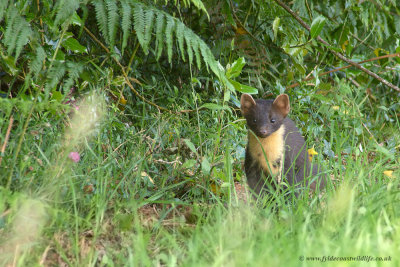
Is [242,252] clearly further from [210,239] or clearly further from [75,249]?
[75,249]

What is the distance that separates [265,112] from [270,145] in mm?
263

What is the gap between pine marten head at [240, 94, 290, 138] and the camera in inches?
174

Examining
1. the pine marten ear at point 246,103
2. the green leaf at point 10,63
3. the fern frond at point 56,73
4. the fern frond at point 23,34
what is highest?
the fern frond at point 23,34

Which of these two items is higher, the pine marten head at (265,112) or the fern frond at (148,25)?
the fern frond at (148,25)

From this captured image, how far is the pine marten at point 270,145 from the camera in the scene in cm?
437

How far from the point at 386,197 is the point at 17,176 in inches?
74.6

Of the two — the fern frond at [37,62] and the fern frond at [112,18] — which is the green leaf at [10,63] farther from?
the fern frond at [112,18]

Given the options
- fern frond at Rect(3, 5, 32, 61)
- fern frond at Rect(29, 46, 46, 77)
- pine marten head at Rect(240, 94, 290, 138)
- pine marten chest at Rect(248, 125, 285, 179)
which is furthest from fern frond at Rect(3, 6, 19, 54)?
pine marten chest at Rect(248, 125, 285, 179)

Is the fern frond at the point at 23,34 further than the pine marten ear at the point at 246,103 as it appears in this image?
No

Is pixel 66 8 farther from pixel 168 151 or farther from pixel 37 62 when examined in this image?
pixel 168 151

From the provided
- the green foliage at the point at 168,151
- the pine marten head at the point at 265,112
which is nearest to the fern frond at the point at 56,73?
the green foliage at the point at 168,151

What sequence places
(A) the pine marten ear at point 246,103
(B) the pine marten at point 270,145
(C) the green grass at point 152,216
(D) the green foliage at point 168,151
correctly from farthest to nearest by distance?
(A) the pine marten ear at point 246,103 → (B) the pine marten at point 270,145 → (D) the green foliage at point 168,151 → (C) the green grass at point 152,216

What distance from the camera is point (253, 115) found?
14.7 ft

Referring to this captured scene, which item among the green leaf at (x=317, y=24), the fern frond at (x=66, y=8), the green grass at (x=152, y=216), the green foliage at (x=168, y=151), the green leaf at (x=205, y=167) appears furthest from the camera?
the green leaf at (x=317, y=24)
